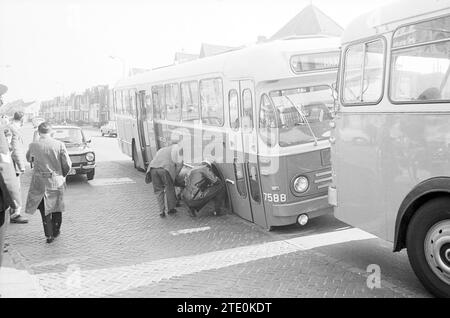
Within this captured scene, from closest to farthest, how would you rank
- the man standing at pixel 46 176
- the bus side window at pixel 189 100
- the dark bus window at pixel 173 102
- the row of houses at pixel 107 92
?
1. the man standing at pixel 46 176
2. the bus side window at pixel 189 100
3. the dark bus window at pixel 173 102
4. the row of houses at pixel 107 92

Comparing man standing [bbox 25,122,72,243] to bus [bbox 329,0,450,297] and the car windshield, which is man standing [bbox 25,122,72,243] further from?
the car windshield

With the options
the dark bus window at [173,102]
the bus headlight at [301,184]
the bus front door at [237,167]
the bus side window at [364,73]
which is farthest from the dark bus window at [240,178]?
the dark bus window at [173,102]

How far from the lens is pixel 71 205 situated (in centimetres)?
1002

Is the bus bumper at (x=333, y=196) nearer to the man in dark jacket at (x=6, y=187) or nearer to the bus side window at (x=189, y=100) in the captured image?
the man in dark jacket at (x=6, y=187)

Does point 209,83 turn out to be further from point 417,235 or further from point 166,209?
point 417,235

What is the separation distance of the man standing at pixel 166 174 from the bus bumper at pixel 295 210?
2.51 meters

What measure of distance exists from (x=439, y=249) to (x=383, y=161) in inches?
43.6

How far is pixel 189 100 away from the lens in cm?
1000

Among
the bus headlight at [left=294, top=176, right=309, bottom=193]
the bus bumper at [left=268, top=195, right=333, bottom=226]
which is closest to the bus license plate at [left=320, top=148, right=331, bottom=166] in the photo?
the bus headlight at [left=294, top=176, right=309, bottom=193]

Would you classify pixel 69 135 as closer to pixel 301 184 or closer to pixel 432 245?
pixel 301 184

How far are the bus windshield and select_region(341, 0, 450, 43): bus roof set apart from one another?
1.63 m

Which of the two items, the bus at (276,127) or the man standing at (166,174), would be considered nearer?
the bus at (276,127)

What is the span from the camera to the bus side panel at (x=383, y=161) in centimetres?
443
